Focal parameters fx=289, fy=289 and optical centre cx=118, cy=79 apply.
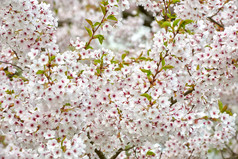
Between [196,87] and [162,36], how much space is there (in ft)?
3.50

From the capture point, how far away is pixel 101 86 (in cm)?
415

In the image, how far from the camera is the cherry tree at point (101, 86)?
3451 millimetres

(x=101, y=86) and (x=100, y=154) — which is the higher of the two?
(x=101, y=86)

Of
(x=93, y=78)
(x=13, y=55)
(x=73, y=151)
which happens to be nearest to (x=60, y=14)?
(x=13, y=55)

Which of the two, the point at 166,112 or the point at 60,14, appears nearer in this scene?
the point at 166,112

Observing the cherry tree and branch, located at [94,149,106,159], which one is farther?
branch, located at [94,149,106,159]

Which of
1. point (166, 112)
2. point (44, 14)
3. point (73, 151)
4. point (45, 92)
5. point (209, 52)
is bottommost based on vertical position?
point (73, 151)

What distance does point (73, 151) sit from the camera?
3273 mm

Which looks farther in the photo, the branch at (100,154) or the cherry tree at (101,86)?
the branch at (100,154)

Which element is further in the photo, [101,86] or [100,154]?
[100,154]

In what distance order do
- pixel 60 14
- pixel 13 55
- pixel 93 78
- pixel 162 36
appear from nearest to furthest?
pixel 162 36, pixel 93 78, pixel 13 55, pixel 60 14

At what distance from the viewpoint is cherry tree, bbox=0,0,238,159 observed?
11.3 ft

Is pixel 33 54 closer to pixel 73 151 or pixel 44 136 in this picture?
pixel 44 136

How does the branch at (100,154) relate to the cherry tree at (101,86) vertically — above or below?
below
